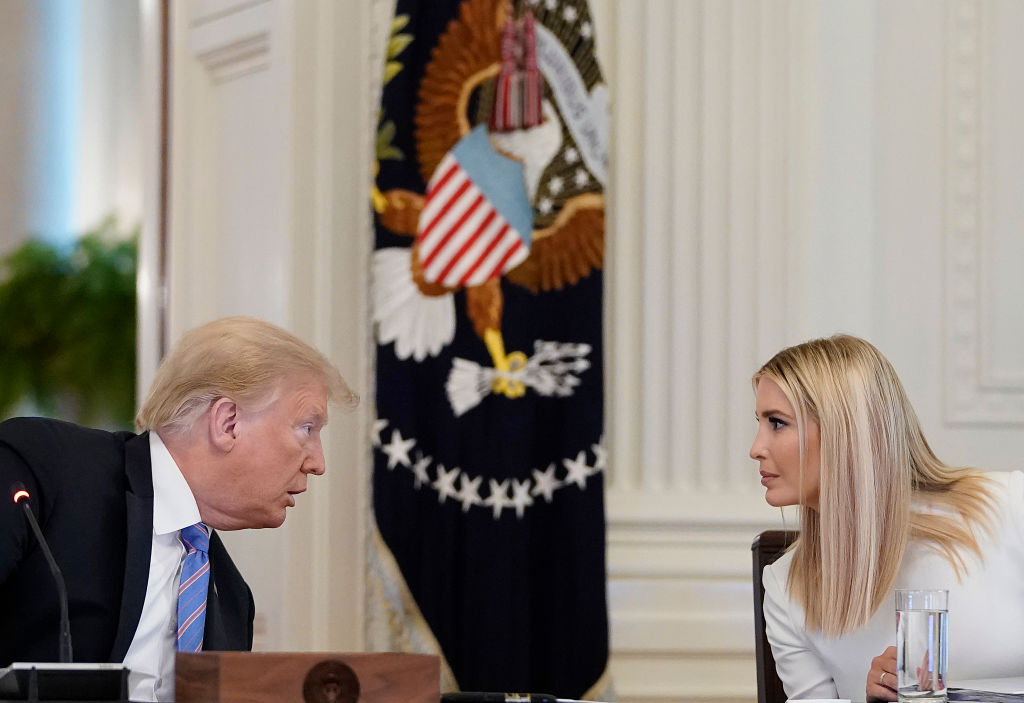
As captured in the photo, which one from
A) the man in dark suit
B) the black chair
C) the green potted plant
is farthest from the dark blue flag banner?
the green potted plant

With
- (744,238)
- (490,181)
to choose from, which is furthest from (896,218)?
(490,181)

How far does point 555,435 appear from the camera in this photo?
10.3ft

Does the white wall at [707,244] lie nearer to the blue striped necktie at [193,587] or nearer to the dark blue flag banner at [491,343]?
the dark blue flag banner at [491,343]

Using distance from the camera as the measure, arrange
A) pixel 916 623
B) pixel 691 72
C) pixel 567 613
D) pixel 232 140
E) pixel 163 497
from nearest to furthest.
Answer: pixel 916 623 < pixel 163 497 < pixel 567 613 < pixel 691 72 < pixel 232 140

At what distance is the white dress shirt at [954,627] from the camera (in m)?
1.98

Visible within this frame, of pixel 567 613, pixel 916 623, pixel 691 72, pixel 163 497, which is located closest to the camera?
pixel 916 623

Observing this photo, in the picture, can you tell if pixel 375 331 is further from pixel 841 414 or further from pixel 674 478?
pixel 841 414

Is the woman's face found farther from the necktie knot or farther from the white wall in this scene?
the white wall

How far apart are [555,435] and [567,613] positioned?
1.38 feet

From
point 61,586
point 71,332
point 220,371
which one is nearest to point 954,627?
point 220,371

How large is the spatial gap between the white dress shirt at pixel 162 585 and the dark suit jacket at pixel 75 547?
0.03 meters

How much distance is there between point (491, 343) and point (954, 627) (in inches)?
56.4

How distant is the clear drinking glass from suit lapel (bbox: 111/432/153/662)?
40.2 inches

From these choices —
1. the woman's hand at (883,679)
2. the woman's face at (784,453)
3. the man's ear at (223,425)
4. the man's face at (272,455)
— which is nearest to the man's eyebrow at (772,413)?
the woman's face at (784,453)
